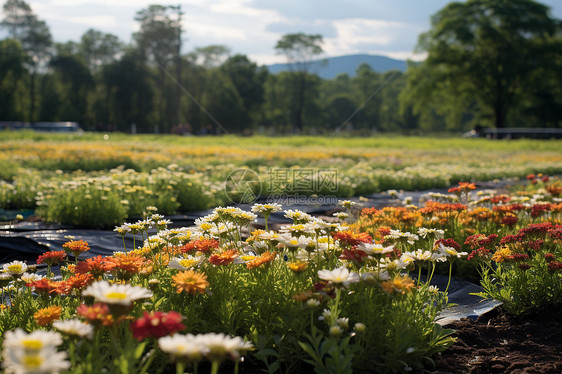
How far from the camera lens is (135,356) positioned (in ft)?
4.92

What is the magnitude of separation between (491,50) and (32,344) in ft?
144

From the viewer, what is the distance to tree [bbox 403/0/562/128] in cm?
3775

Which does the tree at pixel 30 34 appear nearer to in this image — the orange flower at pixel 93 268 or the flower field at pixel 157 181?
the flower field at pixel 157 181

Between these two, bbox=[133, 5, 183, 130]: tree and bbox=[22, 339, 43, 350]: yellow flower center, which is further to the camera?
bbox=[133, 5, 183, 130]: tree

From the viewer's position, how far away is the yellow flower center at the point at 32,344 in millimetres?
1138

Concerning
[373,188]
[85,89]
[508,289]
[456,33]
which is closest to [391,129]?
[456,33]

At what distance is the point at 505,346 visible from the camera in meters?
2.75

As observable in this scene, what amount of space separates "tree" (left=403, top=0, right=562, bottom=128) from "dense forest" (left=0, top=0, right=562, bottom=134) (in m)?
0.09

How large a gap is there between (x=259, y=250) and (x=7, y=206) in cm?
641

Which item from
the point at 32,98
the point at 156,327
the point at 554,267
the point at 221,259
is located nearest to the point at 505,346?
the point at 554,267

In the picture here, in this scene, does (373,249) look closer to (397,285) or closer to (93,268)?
(397,285)

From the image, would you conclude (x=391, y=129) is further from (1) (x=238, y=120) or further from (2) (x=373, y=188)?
(2) (x=373, y=188)

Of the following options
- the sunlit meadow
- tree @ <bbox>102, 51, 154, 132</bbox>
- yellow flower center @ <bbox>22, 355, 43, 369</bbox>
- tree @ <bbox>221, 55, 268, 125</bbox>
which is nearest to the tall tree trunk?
tree @ <bbox>102, 51, 154, 132</bbox>

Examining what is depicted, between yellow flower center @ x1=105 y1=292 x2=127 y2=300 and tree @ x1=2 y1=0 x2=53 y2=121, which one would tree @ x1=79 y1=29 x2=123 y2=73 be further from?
yellow flower center @ x1=105 y1=292 x2=127 y2=300
